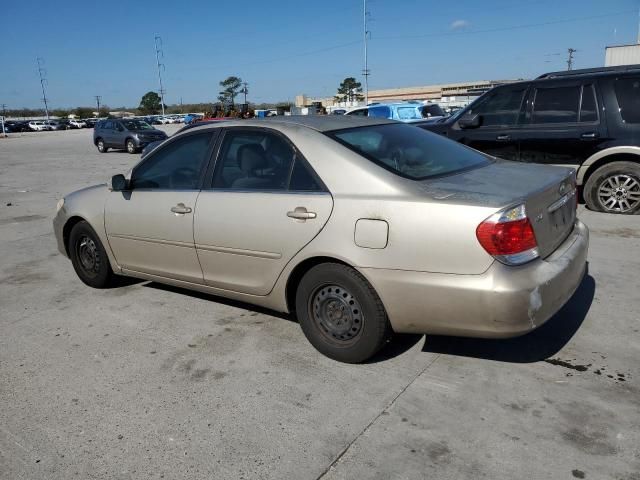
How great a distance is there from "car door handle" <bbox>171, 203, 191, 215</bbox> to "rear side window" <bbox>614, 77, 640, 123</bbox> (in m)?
5.88

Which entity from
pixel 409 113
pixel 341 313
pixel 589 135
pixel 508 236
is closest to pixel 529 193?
pixel 508 236

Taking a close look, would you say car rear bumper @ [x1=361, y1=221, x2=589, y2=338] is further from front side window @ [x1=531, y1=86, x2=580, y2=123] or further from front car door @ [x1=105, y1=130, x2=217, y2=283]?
front side window @ [x1=531, y1=86, x2=580, y2=123]

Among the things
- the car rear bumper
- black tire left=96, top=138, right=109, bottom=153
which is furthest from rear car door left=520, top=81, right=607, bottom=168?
black tire left=96, top=138, right=109, bottom=153

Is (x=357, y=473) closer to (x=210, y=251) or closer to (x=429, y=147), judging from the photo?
(x=210, y=251)

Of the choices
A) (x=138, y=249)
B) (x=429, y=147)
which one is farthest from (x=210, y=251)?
(x=429, y=147)

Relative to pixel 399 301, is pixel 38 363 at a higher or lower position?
lower

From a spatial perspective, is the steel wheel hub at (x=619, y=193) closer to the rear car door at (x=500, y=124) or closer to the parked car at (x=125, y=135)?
Answer: the rear car door at (x=500, y=124)

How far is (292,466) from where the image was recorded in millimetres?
2508

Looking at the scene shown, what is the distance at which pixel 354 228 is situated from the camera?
314 centimetres

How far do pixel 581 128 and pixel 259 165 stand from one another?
5287 mm

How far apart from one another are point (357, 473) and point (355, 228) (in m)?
1.32

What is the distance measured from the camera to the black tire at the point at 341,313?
3180mm

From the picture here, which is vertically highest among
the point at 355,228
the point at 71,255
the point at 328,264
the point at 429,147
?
the point at 429,147

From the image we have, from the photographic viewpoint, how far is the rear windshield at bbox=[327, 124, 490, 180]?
11.3 feet
